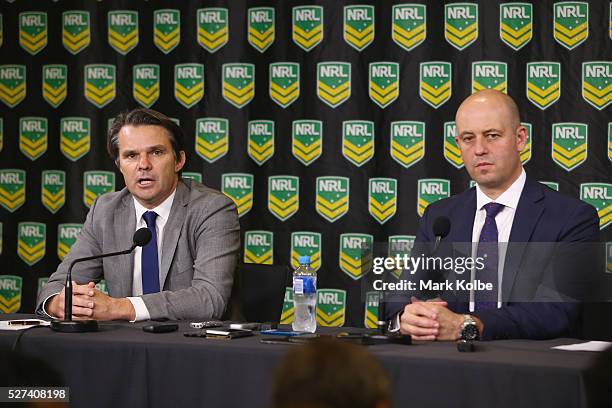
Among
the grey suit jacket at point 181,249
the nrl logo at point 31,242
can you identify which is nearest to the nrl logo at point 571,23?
the grey suit jacket at point 181,249

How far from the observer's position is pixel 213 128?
16.0ft

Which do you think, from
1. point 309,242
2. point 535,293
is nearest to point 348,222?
point 309,242

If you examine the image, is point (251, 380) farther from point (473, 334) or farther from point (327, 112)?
point (327, 112)

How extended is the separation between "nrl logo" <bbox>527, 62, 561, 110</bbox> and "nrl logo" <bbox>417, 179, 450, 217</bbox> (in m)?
0.63

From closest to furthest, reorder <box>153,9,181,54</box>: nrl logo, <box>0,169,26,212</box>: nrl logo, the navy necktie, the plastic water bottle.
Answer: the plastic water bottle
the navy necktie
<box>153,9,181,54</box>: nrl logo
<box>0,169,26,212</box>: nrl logo

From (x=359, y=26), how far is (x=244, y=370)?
9.14ft

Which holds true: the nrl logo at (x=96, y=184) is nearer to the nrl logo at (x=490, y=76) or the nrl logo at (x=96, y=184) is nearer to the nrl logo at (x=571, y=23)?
the nrl logo at (x=490, y=76)

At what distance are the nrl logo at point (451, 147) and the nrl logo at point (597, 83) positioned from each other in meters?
0.69

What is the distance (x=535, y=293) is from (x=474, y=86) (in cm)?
193

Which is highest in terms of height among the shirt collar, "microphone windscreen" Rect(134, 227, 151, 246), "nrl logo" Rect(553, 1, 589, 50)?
"nrl logo" Rect(553, 1, 589, 50)

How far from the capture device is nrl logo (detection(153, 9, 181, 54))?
16.4 feet

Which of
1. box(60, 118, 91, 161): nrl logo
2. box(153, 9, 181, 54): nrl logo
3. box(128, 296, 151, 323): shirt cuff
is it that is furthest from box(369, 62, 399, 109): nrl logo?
box(128, 296, 151, 323): shirt cuff

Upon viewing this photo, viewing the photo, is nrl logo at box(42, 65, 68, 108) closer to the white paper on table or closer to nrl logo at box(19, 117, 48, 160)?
nrl logo at box(19, 117, 48, 160)

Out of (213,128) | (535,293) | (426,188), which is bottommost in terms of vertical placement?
(535,293)
